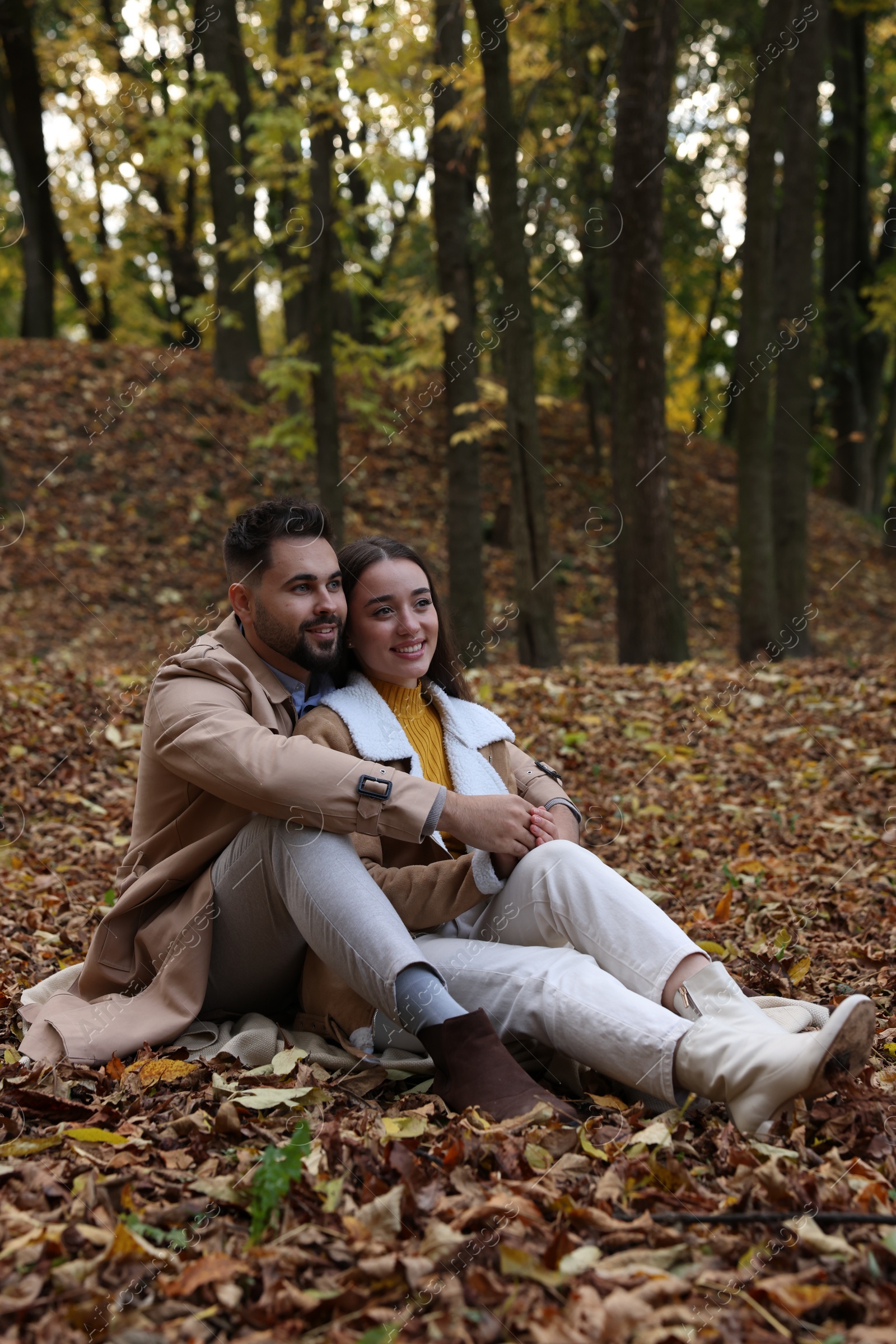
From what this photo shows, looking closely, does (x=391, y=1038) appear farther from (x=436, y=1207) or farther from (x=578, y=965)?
(x=436, y=1207)

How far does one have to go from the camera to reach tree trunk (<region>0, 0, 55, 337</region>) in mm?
15070

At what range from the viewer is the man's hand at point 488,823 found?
286 cm

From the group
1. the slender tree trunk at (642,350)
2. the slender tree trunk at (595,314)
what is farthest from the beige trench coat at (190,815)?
the slender tree trunk at (595,314)

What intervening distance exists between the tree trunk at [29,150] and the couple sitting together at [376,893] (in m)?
14.0

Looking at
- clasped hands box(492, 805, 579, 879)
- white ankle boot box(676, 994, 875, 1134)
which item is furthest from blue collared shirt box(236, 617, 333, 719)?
white ankle boot box(676, 994, 875, 1134)

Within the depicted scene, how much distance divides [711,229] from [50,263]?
30.7 feet

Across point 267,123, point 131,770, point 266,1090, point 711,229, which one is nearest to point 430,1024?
point 266,1090

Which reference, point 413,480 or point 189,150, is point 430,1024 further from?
point 189,150

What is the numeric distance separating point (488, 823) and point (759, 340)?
7261 millimetres

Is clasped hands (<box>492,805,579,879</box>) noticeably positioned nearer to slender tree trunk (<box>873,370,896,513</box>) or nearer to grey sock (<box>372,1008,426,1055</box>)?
grey sock (<box>372,1008,426,1055</box>)

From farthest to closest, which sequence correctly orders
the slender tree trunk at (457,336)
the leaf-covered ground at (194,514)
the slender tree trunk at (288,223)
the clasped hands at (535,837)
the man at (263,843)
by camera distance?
the leaf-covered ground at (194,514) < the slender tree trunk at (288,223) < the slender tree trunk at (457,336) < the clasped hands at (535,837) < the man at (263,843)

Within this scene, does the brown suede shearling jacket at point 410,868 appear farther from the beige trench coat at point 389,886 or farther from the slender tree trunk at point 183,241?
the slender tree trunk at point 183,241

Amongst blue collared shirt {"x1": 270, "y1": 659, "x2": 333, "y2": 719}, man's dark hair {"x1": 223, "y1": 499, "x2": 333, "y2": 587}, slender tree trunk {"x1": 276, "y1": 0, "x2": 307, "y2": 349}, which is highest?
slender tree trunk {"x1": 276, "y1": 0, "x2": 307, "y2": 349}

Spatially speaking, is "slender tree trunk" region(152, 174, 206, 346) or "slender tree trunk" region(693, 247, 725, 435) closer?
"slender tree trunk" region(693, 247, 725, 435)
